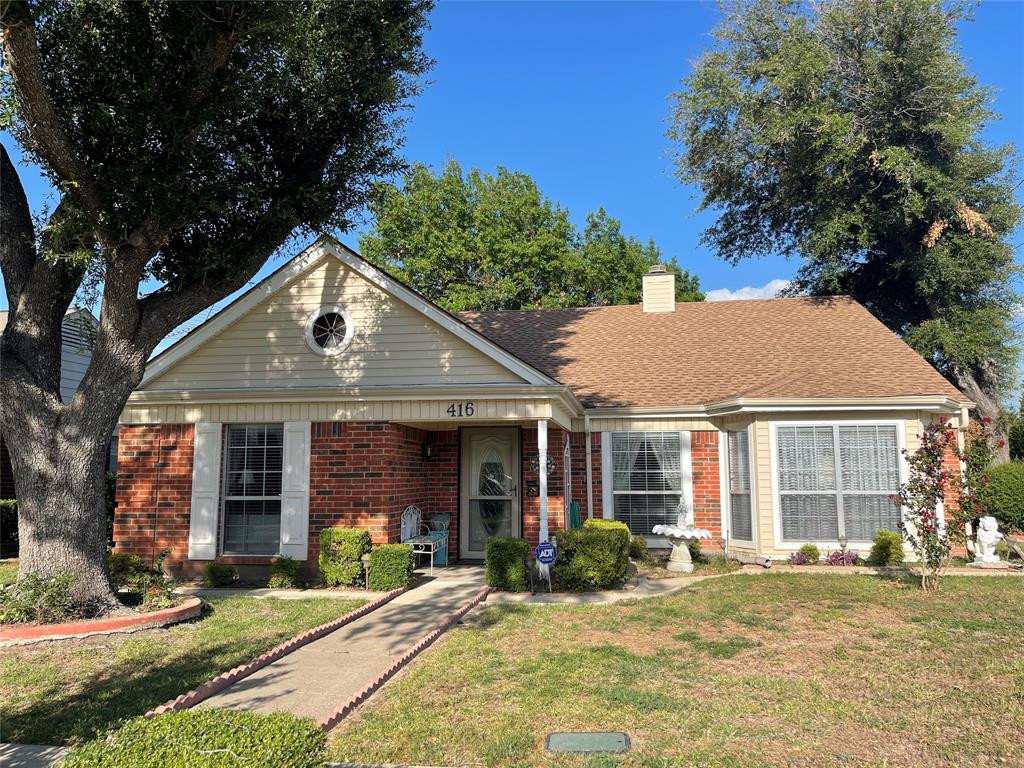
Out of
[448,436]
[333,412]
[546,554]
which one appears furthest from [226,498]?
[546,554]

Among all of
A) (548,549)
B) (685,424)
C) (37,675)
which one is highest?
(685,424)

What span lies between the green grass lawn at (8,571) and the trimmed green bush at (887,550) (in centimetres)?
1290

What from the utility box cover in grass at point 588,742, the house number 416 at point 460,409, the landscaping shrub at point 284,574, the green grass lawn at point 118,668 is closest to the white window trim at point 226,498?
the landscaping shrub at point 284,574

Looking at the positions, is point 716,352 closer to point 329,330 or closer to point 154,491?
point 329,330

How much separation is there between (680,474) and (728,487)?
900 millimetres

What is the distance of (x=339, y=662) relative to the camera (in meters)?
6.25

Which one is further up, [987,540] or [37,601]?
[987,540]

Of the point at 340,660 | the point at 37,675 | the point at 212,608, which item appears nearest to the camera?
the point at 37,675

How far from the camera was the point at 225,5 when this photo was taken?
22.7 ft

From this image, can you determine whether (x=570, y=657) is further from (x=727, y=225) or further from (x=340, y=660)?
(x=727, y=225)

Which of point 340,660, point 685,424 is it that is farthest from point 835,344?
point 340,660

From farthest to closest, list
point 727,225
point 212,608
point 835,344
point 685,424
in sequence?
point 727,225
point 835,344
point 685,424
point 212,608

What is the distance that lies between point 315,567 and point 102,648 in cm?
380

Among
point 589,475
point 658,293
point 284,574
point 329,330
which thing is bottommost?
point 284,574
